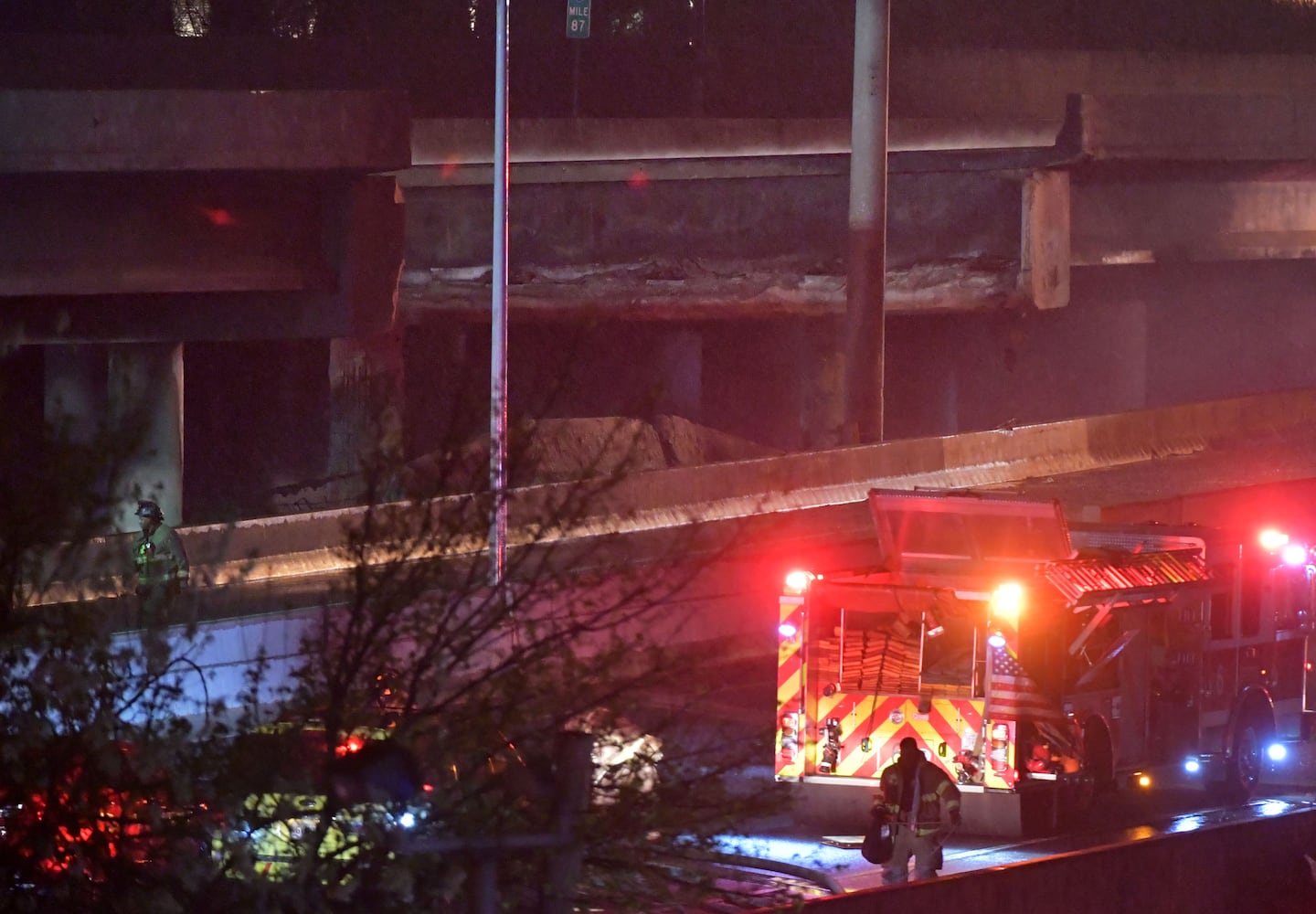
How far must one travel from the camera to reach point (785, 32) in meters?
46.7

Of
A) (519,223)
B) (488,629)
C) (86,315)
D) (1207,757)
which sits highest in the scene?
(519,223)

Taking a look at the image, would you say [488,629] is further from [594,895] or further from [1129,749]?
[1129,749]

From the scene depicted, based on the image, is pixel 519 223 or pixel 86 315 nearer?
pixel 86 315

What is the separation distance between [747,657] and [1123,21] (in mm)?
32673

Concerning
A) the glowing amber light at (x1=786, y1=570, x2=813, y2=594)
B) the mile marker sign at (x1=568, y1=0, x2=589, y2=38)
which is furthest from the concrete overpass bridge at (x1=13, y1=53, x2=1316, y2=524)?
the glowing amber light at (x1=786, y1=570, x2=813, y2=594)

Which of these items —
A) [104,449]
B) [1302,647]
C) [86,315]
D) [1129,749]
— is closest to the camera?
[104,449]

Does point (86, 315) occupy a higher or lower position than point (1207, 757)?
higher

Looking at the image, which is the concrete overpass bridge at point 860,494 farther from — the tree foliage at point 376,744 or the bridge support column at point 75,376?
the bridge support column at point 75,376

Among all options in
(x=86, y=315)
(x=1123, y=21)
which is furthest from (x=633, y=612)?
(x=1123, y=21)

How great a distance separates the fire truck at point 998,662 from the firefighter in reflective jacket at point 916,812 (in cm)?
147

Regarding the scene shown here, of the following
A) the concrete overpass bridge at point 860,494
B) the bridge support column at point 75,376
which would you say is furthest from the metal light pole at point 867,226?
the bridge support column at point 75,376

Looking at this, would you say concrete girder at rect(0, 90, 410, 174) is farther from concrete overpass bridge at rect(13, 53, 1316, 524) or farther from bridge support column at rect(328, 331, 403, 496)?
bridge support column at rect(328, 331, 403, 496)

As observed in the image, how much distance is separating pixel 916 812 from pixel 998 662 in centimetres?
188

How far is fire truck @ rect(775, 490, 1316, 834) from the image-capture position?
609 inches
